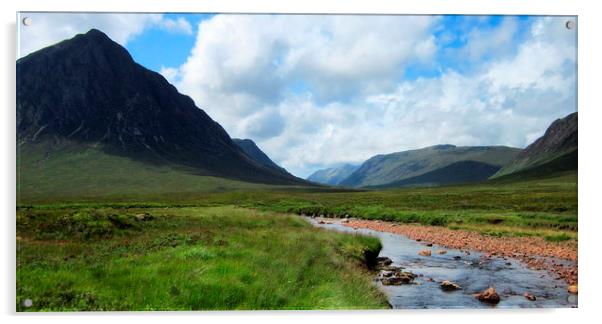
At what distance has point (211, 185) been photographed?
83.4ft

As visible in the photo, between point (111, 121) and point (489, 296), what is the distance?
85.6 feet

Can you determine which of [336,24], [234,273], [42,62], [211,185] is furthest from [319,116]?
[211,185]

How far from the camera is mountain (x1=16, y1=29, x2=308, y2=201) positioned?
42.7 feet

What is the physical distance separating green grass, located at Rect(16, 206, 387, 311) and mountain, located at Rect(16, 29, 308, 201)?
1.83m

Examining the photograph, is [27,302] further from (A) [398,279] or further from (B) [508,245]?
(B) [508,245]

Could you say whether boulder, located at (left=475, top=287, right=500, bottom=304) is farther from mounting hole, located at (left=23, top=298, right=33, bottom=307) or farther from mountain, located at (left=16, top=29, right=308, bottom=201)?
mounting hole, located at (left=23, top=298, right=33, bottom=307)

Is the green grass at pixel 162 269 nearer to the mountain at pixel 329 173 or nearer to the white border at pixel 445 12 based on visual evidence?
the white border at pixel 445 12

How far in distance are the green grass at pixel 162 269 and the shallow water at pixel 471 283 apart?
160 cm

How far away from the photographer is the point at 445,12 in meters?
11.5

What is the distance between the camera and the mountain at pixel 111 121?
13.0m

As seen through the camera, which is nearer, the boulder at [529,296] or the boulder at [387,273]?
the boulder at [529,296]

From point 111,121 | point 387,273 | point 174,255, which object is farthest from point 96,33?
point 111,121

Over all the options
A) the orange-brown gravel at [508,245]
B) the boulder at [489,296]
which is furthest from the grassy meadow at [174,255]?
the boulder at [489,296]

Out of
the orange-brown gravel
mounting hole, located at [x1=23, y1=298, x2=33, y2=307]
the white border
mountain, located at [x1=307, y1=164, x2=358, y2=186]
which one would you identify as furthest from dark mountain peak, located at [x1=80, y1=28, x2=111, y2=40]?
the orange-brown gravel
